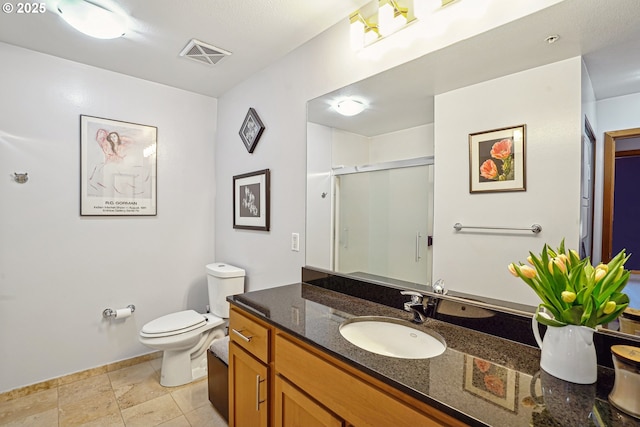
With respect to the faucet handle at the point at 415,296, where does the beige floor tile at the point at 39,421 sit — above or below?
below

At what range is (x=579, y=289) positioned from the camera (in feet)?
2.67

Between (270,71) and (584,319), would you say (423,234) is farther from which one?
(270,71)

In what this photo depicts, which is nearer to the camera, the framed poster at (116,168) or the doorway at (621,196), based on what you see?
the doorway at (621,196)

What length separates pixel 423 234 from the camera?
136cm

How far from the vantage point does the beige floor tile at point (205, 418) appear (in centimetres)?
180

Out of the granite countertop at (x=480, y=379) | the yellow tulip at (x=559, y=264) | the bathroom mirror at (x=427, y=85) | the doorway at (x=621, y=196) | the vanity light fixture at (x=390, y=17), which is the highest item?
the vanity light fixture at (x=390, y=17)

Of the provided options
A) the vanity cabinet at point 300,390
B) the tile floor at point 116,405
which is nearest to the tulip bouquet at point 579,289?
the vanity cabinet at point 300,390

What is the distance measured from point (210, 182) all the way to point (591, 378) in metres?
2.83

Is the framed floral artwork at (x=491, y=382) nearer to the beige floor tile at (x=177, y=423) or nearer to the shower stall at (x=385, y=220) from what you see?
the shower stall at (x=385, y=220)

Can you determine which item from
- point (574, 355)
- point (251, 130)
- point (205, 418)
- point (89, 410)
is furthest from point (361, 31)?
point (89, 410)

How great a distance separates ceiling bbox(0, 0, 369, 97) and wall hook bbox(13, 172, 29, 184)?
85 cm

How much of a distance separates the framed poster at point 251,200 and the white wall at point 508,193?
131cm

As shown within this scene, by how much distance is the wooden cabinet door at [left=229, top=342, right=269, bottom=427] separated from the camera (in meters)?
1.27

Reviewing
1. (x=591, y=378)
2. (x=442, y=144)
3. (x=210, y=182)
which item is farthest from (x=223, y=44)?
(x=591, y=378)
